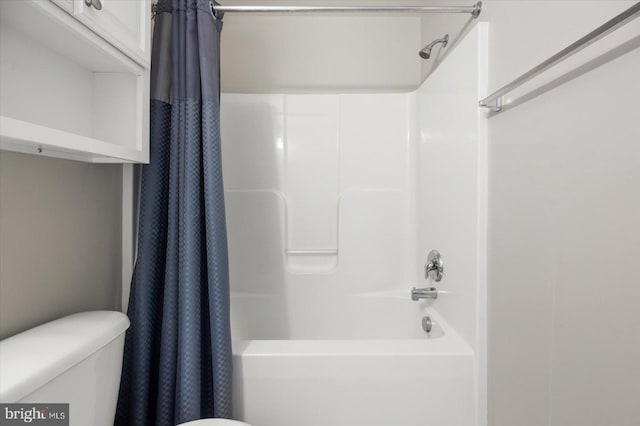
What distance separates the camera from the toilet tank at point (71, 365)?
0.72m

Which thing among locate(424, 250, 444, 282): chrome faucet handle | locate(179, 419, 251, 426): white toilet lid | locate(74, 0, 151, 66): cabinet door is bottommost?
locate(179, 419, 251, 426): white toilet lid

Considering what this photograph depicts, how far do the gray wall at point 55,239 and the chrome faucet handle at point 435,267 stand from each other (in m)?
1.25

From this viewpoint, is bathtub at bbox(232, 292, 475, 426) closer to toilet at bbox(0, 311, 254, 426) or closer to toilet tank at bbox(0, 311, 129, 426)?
toilet at bbox(0, 311, 254, 426)

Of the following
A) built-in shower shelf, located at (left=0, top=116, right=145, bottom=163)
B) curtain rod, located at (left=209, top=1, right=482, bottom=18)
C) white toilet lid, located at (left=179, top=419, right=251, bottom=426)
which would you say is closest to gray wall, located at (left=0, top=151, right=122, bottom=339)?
built-in shower shelf, located at (left=0, top=116, right=145, bottom=163)

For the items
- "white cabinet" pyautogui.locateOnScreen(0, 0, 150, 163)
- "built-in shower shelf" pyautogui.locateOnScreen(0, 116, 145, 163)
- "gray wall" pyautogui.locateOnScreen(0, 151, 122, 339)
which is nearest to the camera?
"built-in shower shelf" pyautogui.locateOnScreen(0, 116, 145, 163)

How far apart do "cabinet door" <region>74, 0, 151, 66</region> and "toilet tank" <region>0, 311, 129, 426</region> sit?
74cm

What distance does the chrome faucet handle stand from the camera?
1585 mm

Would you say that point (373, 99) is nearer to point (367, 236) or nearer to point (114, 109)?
point (367, 236)

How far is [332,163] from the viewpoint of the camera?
212 centimetres

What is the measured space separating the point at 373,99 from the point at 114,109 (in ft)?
4.46

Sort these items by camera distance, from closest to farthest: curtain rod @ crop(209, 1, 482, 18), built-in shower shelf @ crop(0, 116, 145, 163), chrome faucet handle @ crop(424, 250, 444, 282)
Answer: built-in shower shelf @ crop(0, 116, 145, 163)
curtain rod @ crop(209, 1, 482, 18)
chrome faucet handle @ crop(424, 250, 444, 282)

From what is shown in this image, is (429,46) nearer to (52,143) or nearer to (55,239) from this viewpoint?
(52,143)

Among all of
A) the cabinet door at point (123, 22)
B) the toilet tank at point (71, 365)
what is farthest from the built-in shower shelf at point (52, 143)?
the toilet tank at point (71, 365)

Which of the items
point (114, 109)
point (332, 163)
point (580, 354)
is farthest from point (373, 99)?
point (580, 354)
